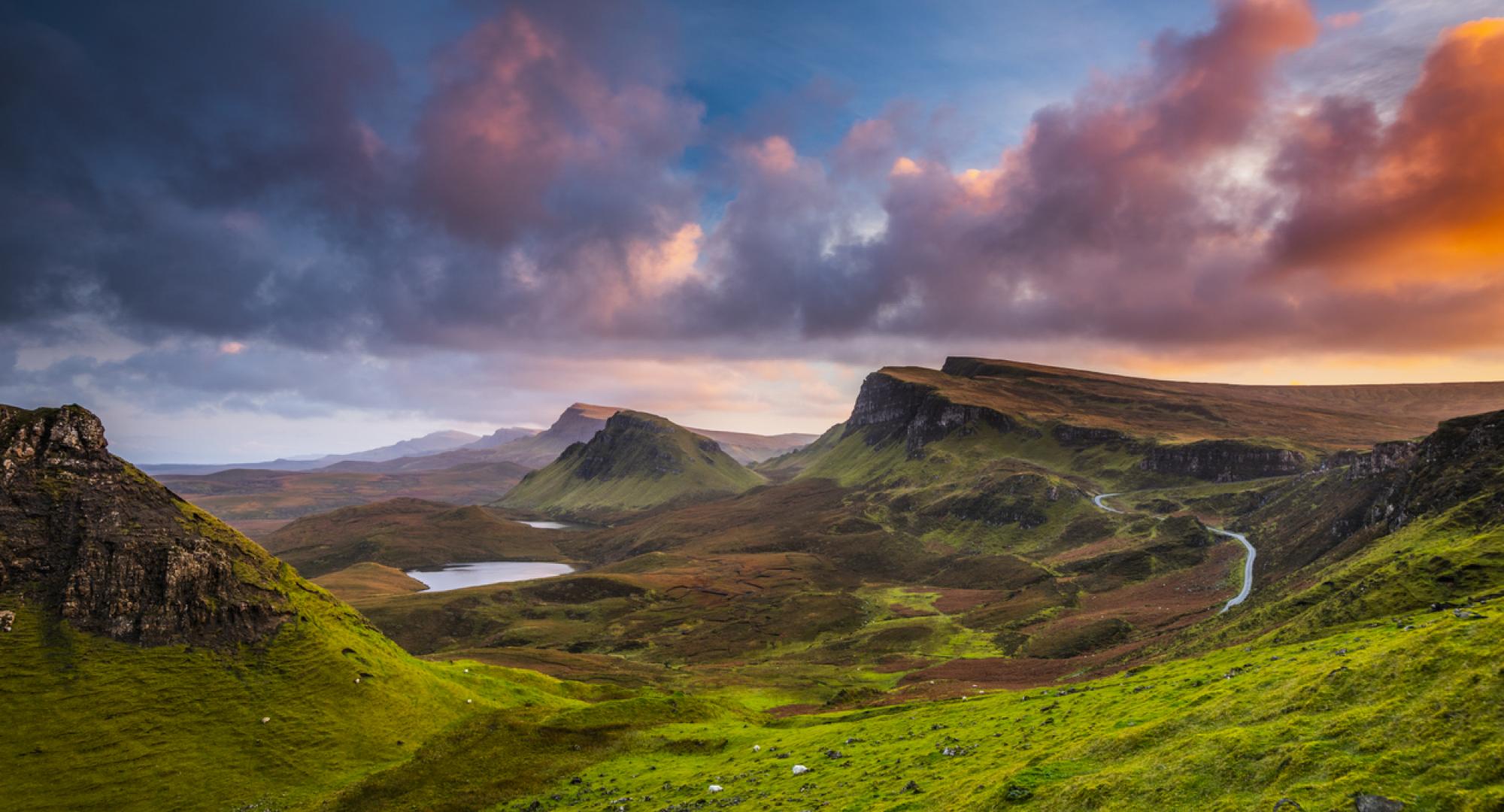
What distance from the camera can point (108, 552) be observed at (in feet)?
202

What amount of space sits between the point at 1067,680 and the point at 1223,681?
168 feet

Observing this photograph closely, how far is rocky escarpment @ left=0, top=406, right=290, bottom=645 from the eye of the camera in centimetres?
5931

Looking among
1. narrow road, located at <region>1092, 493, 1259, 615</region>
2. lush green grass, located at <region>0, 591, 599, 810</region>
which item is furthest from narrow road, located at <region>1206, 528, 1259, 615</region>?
lush green grass, located at <region>0, 591, 599, 810</region>

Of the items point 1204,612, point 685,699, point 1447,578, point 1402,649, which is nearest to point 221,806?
point 685,699

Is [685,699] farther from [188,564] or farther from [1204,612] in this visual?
[1204,612]

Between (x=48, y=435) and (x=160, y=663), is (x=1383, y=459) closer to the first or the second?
(x=160, y=663)

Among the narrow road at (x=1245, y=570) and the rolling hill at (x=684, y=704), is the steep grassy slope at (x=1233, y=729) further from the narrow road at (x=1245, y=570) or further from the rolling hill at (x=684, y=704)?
the narrow road at (x=1245, y=570)

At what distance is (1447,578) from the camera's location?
171 feet

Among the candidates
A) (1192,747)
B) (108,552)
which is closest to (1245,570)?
(1192,747)

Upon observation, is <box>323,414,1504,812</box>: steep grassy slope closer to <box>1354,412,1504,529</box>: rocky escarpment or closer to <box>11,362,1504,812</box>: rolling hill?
<box>11,362,1504,812</box>: rolling hill

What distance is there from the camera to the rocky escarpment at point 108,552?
5931 centimetres

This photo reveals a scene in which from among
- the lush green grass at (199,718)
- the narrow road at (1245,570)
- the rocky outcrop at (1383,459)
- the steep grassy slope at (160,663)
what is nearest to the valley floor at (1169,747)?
the lush green grass at (199,718)

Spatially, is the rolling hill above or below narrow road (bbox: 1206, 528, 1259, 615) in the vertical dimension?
above

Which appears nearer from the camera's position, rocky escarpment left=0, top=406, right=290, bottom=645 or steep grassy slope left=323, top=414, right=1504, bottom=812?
steep grassy slope left=323, top=414, right=1504, bottom=812
